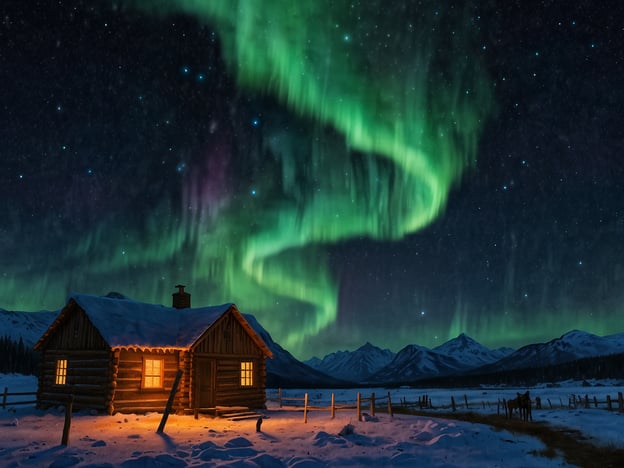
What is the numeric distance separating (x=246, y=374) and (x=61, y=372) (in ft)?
35.3

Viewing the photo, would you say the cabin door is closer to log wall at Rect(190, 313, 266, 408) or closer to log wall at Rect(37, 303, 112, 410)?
log wall at Rect(190, 313, 266, 408)

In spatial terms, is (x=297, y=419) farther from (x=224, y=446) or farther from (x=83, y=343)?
(x=83, y=343)

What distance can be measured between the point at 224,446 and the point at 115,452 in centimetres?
354

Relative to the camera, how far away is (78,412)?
26594 mm

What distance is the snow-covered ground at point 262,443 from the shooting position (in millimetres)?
15383

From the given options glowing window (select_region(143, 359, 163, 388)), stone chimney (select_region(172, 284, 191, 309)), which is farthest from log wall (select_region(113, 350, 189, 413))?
stone chimney (select_region(172, 284, 191, 309))

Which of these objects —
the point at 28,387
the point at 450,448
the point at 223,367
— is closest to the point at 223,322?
the point at 223,367

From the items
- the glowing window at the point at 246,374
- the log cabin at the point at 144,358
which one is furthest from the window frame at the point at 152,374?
the glowing window at the point at 246,374

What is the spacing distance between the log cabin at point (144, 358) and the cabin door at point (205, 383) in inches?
2.2

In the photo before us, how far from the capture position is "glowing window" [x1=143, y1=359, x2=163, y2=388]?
90.8 ft

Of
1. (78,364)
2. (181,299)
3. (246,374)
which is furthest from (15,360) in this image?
(246,374)

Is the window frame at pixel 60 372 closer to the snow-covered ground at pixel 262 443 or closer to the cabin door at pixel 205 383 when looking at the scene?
the snow-covered ground at pixel 262 443

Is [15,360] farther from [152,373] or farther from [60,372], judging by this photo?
[152,373]

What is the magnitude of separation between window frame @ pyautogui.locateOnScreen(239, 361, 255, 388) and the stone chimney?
701 centimetres
